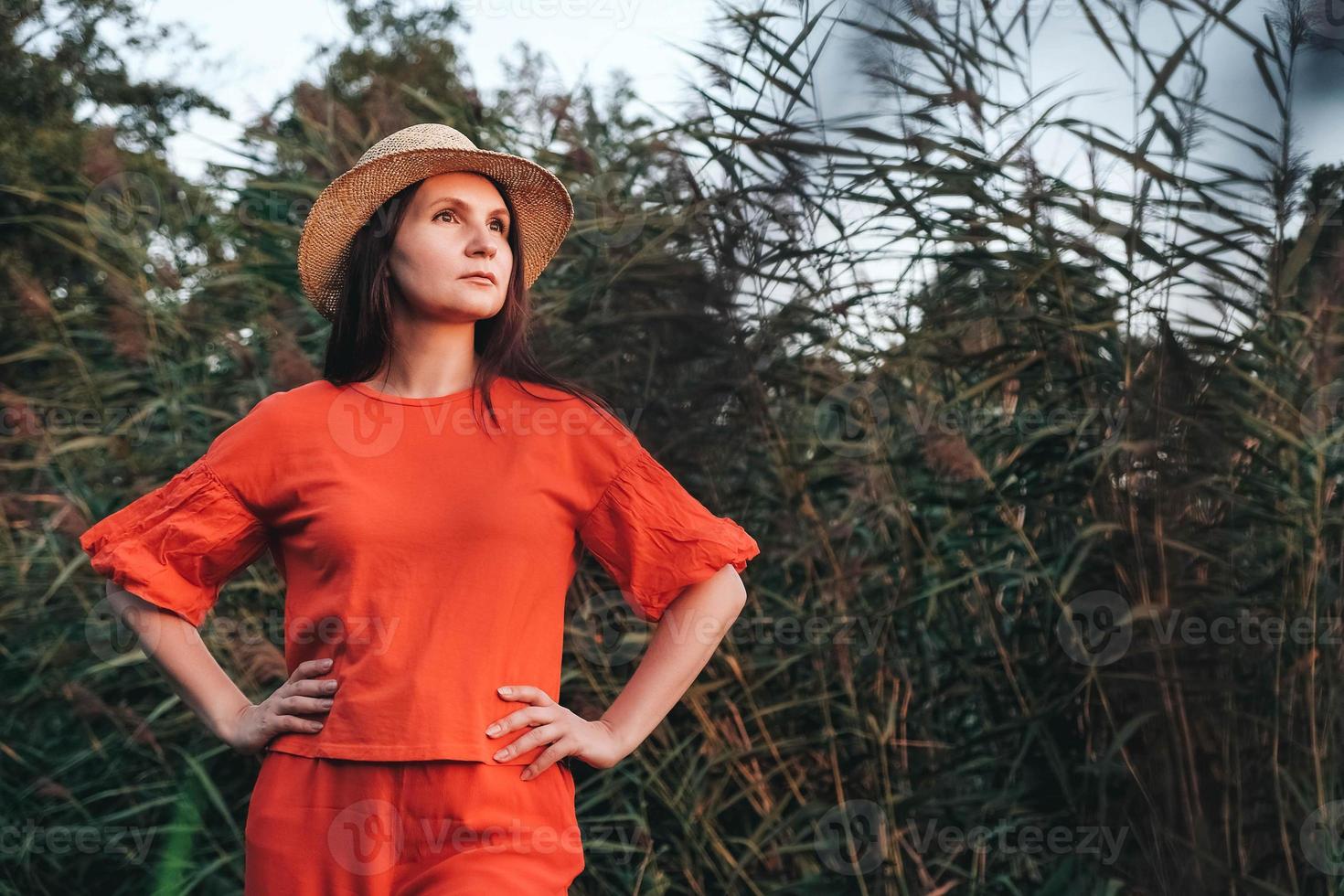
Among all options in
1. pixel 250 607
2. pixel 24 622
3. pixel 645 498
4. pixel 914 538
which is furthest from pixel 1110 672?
pixel 24 622

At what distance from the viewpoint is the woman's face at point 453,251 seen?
1927mm

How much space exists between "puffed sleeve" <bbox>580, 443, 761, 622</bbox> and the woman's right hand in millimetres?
430

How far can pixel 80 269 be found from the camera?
32.3ft

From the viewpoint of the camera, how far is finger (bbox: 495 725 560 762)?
5.74 ft

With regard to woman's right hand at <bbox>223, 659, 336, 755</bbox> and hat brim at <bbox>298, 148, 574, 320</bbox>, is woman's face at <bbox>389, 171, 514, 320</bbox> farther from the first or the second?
woman's right hand at <bbox>223, 659, 336, 755</bbox>

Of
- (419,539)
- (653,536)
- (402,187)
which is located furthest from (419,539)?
(402,187)

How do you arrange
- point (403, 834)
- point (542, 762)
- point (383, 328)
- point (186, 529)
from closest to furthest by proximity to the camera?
point (403, 834) < point (542, 762) < point (186, 529) < point (383, 328)

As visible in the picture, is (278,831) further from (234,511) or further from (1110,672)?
(1110,672)

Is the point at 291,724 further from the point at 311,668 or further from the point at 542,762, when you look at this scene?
the point at 542,762

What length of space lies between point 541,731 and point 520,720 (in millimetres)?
38

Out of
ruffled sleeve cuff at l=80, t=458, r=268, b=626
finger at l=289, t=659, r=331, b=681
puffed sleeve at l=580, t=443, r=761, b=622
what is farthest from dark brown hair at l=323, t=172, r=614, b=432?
finger at l=289, t=659, r=331, b=681

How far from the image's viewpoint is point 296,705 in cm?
178

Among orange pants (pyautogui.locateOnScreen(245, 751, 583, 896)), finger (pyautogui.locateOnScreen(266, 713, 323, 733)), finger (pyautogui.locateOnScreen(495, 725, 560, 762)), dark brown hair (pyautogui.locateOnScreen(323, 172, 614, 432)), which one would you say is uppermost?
dark brown hair (pyautogui.locateOnScreen(323, 172, 614, 432))

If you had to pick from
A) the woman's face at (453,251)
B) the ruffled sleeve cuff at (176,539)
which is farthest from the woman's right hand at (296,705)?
the woman's face at (453,251)
